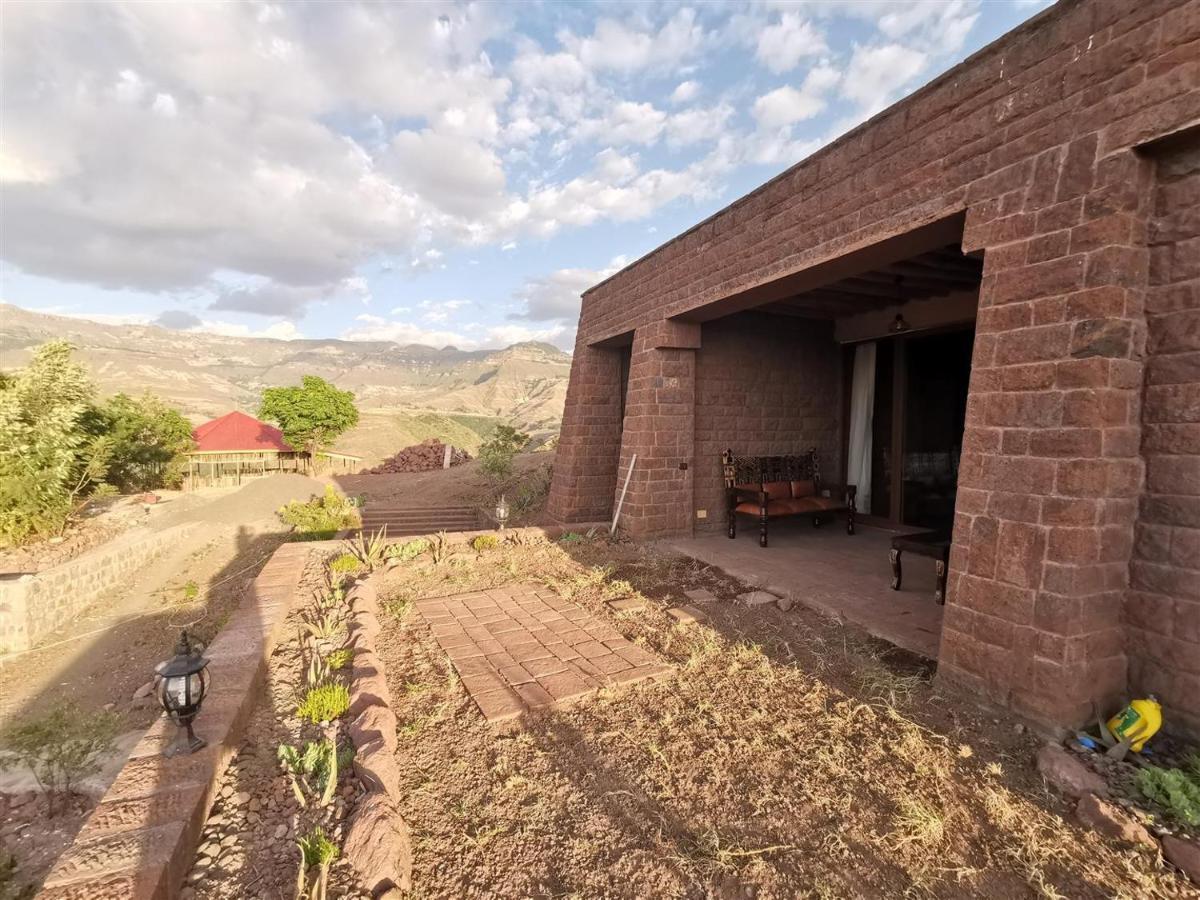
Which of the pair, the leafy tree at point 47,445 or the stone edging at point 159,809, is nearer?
the stone edging at point 159,809

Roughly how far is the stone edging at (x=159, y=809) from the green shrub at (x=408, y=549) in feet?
8.44

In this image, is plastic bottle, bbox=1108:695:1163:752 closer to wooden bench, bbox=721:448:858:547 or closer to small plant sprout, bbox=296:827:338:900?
small plant sprout, bbox=296:827:338:900

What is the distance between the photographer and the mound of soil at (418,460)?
742 inches

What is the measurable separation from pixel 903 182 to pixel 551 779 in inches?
169

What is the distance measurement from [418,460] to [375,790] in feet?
59.3

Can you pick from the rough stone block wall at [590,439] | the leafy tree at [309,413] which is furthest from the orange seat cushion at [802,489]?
the leafy tree at [309,413]

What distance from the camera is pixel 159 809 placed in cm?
204

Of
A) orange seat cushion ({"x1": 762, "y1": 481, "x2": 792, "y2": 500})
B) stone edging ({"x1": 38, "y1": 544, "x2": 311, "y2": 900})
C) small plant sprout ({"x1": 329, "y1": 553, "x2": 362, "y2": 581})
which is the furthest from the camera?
orange seat cushion ({"x1": 762, "y1": 481, "x2": 792, "y2": 500})

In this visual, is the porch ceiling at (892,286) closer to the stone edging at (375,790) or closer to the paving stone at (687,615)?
the paving stone at (687,615)

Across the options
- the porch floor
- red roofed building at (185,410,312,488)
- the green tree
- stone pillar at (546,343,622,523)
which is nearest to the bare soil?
the porch floor

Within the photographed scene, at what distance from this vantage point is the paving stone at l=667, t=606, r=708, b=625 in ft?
13.8

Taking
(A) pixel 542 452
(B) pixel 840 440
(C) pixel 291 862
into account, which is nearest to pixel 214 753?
(C) pixel 291 862

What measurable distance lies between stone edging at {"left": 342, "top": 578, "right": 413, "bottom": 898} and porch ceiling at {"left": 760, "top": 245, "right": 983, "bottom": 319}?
5.21m

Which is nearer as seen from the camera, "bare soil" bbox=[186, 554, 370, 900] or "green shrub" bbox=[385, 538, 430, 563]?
"bare soil" bbox=[186, 554, 370, 900]
